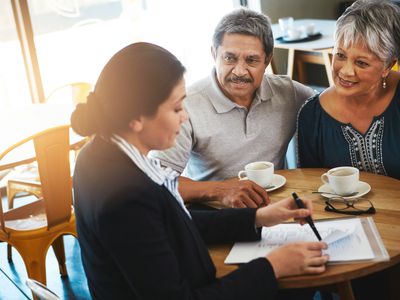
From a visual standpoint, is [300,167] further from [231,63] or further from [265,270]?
[265,270]

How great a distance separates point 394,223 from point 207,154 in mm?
828

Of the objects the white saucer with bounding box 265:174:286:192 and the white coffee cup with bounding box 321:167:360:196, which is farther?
the white saucer with bounding box 265:174:286:192

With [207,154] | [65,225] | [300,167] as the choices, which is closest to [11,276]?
[65,225]

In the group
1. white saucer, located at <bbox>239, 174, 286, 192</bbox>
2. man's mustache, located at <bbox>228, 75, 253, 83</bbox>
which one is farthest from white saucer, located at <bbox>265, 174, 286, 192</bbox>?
man's mustache, located at <bbox>228, 75, 253, 83</bbox>

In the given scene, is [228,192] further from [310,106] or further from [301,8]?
[301,8]

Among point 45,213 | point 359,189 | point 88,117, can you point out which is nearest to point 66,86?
point 45,213

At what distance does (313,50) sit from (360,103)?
2.14 meters

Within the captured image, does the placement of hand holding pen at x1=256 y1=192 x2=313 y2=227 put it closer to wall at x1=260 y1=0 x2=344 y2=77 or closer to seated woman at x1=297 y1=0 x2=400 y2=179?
seated woman at x1=297 y1=0 x2=400 y2=179

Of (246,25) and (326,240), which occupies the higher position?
(246,25)

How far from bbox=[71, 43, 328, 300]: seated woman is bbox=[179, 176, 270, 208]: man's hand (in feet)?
1.28

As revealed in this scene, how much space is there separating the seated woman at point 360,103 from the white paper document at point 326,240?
50 centimetres

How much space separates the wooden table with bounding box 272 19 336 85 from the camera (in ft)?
13.2

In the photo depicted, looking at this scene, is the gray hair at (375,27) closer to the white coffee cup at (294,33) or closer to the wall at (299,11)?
the white coffee cup at (294,33)

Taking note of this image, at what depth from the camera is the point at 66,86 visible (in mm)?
3668
